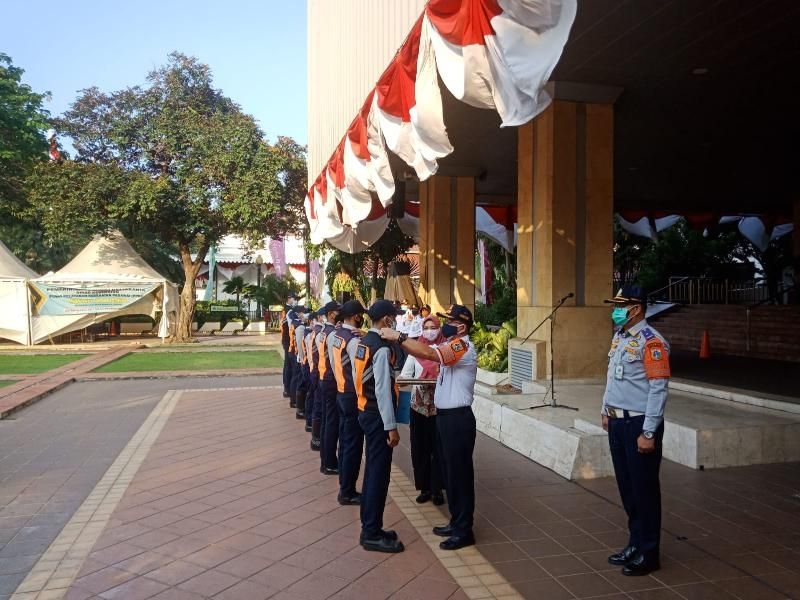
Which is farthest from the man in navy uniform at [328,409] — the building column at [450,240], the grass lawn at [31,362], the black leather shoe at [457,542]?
the grass lawn at [31,362]

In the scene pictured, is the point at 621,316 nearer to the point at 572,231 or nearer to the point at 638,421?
the point at 638,421

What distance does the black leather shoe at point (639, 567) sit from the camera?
149 inches

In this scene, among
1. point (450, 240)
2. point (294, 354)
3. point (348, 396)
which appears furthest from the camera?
point (450, 240)

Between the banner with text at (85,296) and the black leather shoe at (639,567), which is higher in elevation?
the banner with text at (85,296)

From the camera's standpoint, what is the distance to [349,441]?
5.18 meters

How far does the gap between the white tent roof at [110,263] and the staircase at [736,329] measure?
1743 cm

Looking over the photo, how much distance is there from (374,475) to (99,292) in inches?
833

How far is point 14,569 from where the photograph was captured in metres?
4.09

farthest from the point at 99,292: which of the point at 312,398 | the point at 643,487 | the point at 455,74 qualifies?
the point at 643,487

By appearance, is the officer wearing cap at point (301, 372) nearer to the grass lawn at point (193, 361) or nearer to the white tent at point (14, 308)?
the grass lawn at point (193, 361)

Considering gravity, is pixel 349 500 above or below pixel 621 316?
below

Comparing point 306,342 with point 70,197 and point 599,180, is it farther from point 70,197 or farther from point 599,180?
point 70,197

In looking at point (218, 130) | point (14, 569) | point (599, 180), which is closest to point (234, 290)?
point (218, 130)

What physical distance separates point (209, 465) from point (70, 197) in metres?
17.4
